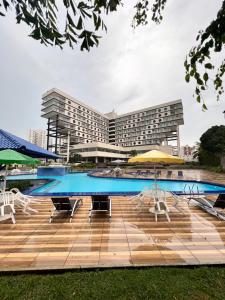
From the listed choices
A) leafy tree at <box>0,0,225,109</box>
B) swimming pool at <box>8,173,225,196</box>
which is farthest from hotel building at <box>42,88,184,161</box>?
leafy tree at <box>0,0,225,109</box>

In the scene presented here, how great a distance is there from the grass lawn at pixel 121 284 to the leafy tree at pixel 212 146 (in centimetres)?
3521

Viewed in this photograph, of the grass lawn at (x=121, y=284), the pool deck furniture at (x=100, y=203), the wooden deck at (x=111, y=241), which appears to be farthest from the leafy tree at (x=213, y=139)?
the grass lawn at (x=121, y=284)

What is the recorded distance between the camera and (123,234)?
464 cm

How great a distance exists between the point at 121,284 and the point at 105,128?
9675 centimetres

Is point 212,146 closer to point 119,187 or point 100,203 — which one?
point 119,187

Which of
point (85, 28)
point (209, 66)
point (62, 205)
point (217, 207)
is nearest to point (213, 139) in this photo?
point (217, 207)

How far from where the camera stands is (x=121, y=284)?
2.68 m

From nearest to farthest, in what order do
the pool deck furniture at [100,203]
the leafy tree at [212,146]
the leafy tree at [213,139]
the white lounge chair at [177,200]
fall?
the pool deck furniture at [100,203], the white lounge chair at [177,200], the leafy tree at [212,146], the leafy tree at [213,139]

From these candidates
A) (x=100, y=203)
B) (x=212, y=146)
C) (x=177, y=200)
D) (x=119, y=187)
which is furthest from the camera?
(x=212, y=146)

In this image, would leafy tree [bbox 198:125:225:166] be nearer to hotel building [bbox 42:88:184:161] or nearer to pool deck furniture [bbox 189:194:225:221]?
pool deck furniture [bbox 189:194:225:221]

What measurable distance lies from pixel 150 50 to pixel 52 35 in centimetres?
279

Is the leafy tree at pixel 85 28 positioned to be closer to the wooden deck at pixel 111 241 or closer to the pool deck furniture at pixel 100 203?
the wooden deck at pixel 111 241

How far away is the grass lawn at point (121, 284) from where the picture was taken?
245 cm

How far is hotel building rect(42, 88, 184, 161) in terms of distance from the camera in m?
69.2
